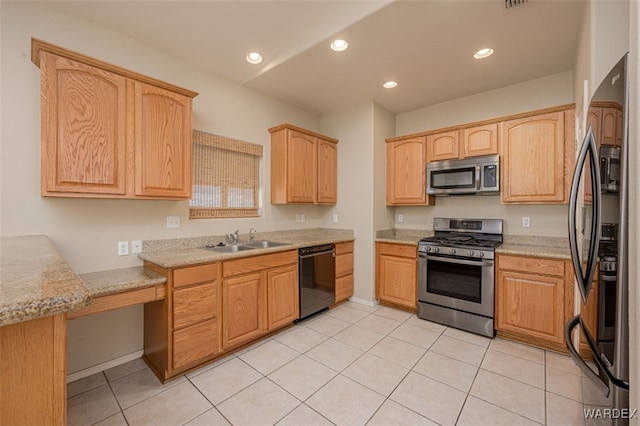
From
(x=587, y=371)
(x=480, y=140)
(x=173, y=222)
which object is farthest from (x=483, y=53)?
(x=173, y=222)

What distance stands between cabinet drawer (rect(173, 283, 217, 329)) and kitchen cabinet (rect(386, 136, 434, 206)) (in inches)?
103

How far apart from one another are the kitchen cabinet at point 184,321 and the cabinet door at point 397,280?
6.98 ft

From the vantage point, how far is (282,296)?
2777 millimetres

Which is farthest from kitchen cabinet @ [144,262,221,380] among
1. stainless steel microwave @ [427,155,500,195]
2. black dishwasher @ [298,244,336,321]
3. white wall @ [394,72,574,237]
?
white wall @ [394,72,574,237]

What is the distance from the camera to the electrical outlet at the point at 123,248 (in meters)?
2.26

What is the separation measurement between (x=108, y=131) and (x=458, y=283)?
349 centimetres

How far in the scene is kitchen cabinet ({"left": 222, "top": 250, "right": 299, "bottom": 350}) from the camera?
2320 millimetres

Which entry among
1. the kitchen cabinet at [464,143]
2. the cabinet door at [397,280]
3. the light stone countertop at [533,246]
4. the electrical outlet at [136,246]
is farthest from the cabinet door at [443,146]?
the electrical outlet at [136,246]

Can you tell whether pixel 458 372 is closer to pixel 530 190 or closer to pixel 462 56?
pixel 530 190

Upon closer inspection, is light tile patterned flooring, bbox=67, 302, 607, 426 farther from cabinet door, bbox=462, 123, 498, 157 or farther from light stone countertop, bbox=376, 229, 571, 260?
cabinet door, bbox=462, 123, 498, 157

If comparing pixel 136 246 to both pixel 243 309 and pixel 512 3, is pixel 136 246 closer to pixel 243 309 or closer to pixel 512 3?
pixel 243 309

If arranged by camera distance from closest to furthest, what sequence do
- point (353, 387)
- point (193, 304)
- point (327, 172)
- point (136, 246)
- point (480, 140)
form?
point (353, 387), point (193, 304), point (136, 246), point (480, 140), point (327, 172)

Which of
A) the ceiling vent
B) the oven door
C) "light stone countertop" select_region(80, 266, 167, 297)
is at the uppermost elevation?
the ceiling vent

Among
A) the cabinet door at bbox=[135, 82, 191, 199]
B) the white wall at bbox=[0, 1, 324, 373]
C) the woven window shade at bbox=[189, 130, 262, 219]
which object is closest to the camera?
the white wall at bbox=[0, 1, 324, 373]
